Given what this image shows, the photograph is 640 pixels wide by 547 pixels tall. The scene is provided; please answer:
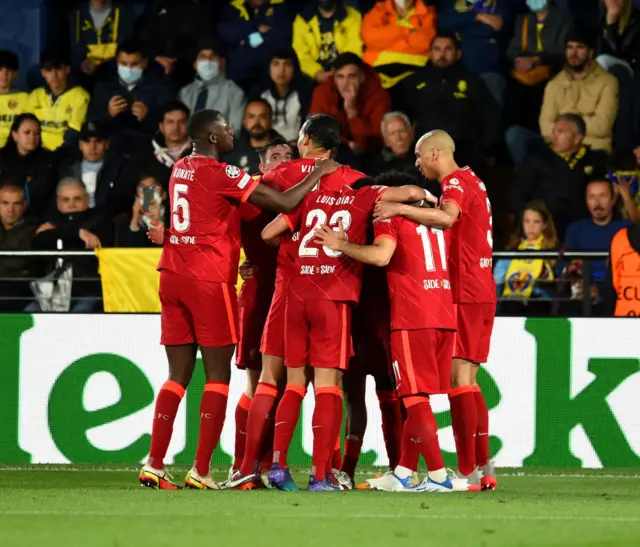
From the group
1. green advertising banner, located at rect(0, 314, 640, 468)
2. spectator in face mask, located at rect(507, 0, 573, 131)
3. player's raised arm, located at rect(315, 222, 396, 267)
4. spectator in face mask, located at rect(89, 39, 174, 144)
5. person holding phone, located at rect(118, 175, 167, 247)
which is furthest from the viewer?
spectator in face mask, located at rect(89, 39, 174, 144)

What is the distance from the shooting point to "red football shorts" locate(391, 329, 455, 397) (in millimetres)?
7215

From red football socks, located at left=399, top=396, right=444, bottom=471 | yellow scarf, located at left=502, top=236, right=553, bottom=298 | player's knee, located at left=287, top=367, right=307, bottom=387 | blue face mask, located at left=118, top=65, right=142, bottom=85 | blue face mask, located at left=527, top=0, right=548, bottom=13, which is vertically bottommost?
red football socks, located at left=399, top=396, right=444, bottom=471

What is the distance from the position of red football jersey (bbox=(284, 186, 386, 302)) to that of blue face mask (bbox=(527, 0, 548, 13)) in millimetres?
6491

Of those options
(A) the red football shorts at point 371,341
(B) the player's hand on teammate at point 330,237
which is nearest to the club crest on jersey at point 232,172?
(B) the player's hand on teammate at point 330,237

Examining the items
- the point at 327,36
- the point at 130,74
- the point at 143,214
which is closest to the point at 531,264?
the point at 327,36

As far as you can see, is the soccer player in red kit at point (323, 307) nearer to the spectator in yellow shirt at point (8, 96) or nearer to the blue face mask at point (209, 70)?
the blue face mask at point (209, 70)

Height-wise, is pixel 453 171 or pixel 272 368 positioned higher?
pixel 453 171

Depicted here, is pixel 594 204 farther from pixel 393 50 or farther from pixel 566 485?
pixel 566 485

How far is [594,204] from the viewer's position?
11781mm

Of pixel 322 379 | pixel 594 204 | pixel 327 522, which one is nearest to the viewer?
pixel 327 522

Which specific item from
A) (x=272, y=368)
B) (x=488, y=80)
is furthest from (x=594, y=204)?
(x=272, y=368)

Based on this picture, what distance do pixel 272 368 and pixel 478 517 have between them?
2.31m

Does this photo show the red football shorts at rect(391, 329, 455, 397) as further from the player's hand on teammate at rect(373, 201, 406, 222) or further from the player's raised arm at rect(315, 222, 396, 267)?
the player's hand on teammate at rect(373, 201, 406, 222)

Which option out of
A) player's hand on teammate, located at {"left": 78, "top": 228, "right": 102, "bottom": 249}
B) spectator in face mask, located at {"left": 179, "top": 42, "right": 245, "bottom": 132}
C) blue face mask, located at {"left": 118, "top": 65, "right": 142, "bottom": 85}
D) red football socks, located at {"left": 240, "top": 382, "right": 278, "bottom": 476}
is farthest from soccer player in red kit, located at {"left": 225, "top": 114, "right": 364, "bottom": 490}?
blue face mask, located at {"left": 118, "top": 65, "right": 142, "bottom": 85}
